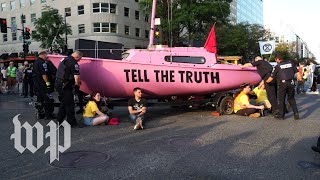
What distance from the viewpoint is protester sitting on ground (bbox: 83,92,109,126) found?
27.5ft

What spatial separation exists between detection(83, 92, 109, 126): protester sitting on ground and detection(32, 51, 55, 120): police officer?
1.25m

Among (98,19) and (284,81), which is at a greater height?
(98,19)

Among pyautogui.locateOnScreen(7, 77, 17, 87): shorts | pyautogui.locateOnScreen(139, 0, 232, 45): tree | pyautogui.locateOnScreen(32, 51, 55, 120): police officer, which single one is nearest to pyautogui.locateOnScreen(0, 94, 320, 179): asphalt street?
pyautogui.locateOnScreen(32, 51, 55, 120): police officer

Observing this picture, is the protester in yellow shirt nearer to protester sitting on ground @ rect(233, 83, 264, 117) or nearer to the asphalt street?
protester sitting on ground @ rect(233, 83, 264, 117)

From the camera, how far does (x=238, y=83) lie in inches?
414

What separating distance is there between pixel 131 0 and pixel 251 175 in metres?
48.3

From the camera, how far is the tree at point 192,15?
1460 inches

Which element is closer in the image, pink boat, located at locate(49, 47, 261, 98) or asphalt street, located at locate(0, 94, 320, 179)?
asphalt street, located at locate(0, 94, 320, 179)

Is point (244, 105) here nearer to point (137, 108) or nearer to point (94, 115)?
point (137, 108)

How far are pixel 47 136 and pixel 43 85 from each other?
2258 millimetres

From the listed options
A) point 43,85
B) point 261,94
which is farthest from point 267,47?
point 43,85

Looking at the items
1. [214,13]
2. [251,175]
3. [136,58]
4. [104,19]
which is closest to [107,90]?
[136,58]

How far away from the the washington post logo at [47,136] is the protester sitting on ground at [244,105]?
185 inches

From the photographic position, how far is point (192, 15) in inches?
1468
